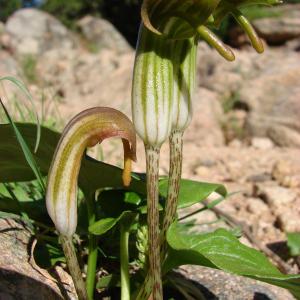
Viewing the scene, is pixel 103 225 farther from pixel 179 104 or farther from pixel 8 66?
pixel 8 66

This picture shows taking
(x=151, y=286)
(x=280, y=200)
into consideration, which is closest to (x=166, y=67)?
(x=151, y=286)

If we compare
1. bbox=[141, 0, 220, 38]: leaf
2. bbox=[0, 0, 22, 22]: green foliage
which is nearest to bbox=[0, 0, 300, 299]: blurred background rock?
bbox=[141, 0, 220, 38]: leaf

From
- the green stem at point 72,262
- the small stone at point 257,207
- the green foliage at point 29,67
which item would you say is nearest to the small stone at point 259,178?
the small stone at point 257,207

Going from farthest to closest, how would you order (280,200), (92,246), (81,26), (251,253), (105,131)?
1. (81,26)
2. (280,200)
3. (92,246)
4. (251,253)
5. (105,131)

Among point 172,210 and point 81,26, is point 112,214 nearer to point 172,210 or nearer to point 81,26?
point 172,210

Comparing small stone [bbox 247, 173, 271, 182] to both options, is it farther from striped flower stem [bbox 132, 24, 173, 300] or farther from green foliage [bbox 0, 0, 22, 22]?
green foliage [bbox 0, 0, 22, 22]

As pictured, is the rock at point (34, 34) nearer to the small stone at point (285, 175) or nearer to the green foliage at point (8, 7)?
the green foliage at point (8, 7)
